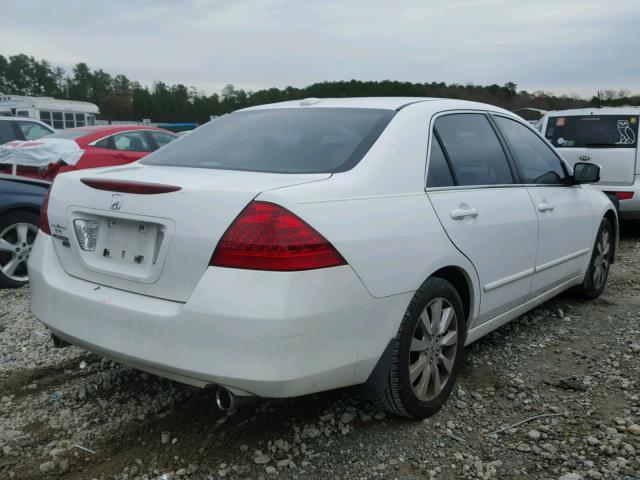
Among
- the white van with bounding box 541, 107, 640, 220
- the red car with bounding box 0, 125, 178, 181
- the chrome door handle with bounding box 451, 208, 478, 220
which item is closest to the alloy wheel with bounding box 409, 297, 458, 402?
the chrome door handle with bounding box 451, 208, 478, 220

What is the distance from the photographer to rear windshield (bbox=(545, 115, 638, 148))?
8.27m

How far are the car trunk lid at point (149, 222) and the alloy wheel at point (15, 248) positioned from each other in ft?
9.25

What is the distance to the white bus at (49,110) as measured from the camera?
2489 cm

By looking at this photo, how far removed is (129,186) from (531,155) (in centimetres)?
276

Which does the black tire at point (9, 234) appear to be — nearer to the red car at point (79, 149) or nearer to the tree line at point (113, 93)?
the red car at point (79, 149)

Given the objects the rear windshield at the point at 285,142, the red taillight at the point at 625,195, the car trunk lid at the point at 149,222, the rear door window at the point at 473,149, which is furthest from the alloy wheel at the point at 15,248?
the red taillight at the point at 625,195

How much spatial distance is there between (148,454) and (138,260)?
89 cm

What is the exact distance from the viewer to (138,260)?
2465 millimetres

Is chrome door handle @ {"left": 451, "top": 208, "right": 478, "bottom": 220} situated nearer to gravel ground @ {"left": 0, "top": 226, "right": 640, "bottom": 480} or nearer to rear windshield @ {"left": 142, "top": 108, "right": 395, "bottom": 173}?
rear windshield @ {"left": 142, "top": 108, "right": 395, "bottom": 173}

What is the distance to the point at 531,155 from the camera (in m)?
4.09

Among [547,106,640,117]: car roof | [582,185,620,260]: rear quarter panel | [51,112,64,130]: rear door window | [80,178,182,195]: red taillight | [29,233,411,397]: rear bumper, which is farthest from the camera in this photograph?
[51,112,64,130]: rear door window

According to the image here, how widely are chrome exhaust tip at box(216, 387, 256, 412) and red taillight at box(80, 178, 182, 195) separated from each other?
0.83m

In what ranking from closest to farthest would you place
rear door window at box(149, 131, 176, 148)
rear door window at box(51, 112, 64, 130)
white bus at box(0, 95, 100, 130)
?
1. rear door window at box(149, 131, 176, 148)
2. white bus at box(0, 95, 100, 130)
3. rear door window at box(51, 112, 64, 130)

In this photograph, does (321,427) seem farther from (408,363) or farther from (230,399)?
(230,399)
